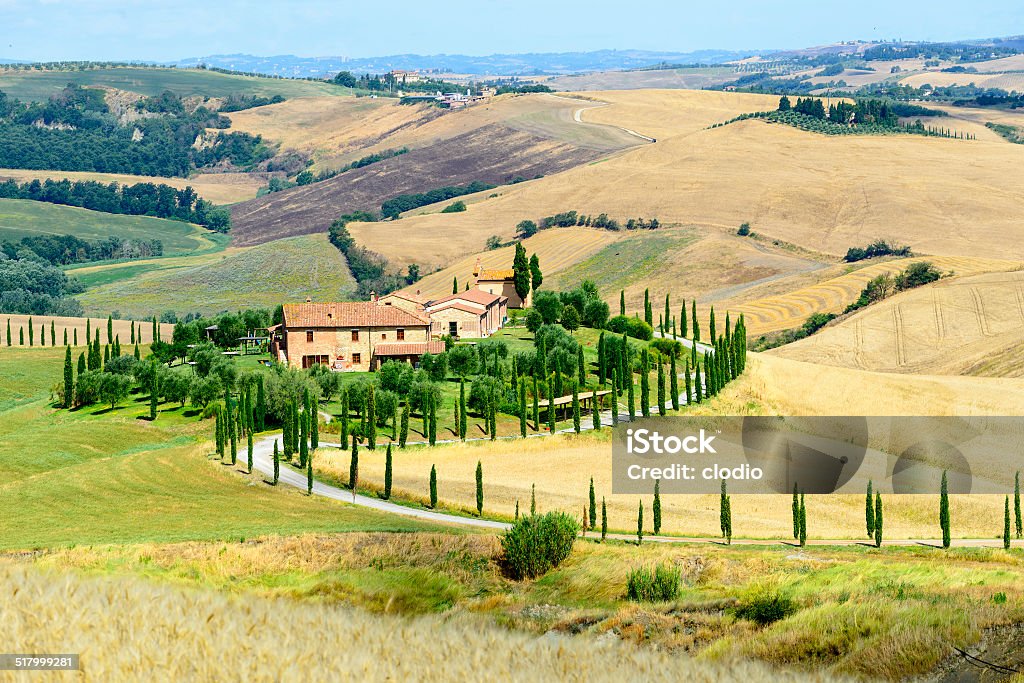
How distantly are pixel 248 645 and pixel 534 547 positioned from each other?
22280 millimetres

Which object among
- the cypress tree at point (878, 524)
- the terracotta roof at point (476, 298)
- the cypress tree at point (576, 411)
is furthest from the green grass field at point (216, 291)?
the cypress tree at point (878, 524)

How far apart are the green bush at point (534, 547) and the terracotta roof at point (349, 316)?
56680 millimetres

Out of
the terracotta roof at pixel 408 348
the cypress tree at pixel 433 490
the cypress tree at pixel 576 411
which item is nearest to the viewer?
the cypress tree at pixel 433 490

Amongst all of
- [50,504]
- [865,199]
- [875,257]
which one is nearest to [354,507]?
[50,504]

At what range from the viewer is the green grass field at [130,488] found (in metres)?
45.6

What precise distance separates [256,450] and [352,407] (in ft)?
34.8

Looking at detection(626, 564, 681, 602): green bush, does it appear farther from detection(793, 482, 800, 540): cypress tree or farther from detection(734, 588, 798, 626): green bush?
detection(793, 482, 800, 540): cypress tree

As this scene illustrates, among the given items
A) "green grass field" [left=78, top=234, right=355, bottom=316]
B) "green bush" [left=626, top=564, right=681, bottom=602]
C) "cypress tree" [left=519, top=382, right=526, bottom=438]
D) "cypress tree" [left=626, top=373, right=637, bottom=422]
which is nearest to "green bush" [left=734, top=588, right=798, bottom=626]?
"green bush" [left=626, top=564, right=681, bottom=602]

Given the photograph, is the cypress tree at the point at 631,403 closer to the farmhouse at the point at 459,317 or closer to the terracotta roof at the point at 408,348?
the terracotta roof at the point at 408,348

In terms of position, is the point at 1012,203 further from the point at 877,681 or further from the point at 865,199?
the point at 877,681

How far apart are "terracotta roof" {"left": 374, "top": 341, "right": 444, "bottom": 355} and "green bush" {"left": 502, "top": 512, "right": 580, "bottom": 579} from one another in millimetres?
54470

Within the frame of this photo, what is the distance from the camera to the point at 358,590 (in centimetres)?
3306

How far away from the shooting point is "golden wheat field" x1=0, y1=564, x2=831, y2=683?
17.1 meters

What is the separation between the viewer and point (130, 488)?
5728cm
